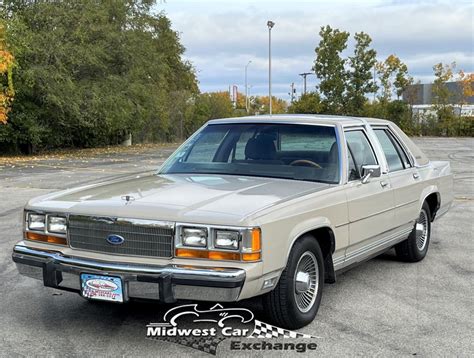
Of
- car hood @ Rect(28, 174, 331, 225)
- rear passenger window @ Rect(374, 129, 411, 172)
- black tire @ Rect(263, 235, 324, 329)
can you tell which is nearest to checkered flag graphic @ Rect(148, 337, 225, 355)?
black tire @ Rect(263, 235, 324, 329)

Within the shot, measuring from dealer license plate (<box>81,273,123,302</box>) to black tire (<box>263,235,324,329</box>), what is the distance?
1.01 m

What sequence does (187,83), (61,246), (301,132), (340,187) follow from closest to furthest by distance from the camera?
(61,246) < (340,187) < (301,132) < (187,83)

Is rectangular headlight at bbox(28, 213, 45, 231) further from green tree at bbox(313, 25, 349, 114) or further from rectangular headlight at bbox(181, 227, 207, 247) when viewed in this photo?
green tree at bbox(313, 25, 349, 114)

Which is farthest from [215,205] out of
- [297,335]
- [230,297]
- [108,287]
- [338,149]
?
[338,149]

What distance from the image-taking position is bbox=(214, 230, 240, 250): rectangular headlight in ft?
11.9

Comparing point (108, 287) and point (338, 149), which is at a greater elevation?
point (338, 149)

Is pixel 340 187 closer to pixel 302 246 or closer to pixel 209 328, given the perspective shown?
pixel 302 246

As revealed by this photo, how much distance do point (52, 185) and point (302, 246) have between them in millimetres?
10854

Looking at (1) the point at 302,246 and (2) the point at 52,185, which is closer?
(1) the point at 302,246

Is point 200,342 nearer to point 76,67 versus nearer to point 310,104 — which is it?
point 76,67

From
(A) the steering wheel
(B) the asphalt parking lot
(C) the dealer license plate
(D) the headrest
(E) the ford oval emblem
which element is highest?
(D) the headrest

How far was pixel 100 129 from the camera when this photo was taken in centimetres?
3259

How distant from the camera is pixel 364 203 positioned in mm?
4980

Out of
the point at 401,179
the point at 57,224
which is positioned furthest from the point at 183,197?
the point at 401,179
